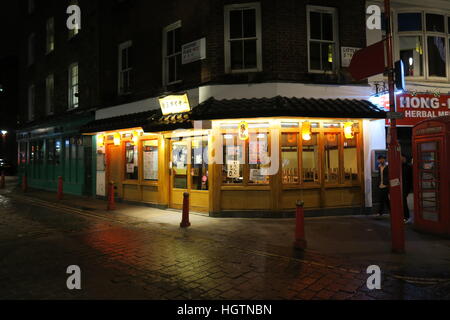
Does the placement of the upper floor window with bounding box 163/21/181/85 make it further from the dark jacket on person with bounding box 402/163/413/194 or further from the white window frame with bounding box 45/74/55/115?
the white window frame with bounding box 45/74/55/115

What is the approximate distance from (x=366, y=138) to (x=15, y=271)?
399 inches

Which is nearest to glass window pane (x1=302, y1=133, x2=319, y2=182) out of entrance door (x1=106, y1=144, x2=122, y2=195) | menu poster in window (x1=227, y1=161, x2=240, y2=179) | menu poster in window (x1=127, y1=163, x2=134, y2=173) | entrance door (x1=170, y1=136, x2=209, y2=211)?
menu poster in window (x1=227, y1=161, x2=240, y2=179)

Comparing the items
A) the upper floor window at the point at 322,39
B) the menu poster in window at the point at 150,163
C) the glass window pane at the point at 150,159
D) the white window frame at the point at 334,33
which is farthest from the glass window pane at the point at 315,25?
the menu poster in window at the point at 150,163

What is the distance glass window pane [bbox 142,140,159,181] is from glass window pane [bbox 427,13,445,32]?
36.7 ft

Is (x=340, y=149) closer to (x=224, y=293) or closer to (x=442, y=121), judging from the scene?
(x=442, y=121)

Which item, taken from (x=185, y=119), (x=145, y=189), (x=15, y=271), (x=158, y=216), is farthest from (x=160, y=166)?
(x=15, y=271)

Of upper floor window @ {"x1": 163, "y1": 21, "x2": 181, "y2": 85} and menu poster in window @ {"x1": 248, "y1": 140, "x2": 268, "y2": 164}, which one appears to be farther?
upper floor window @ {"x1": 163, "y1": 21, "x2": 181, "y2": 85}

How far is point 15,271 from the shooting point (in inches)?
214

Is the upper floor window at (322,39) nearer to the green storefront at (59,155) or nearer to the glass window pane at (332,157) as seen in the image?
the glass window pane at (332,157)

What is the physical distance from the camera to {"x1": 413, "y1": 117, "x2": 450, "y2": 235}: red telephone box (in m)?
7.52

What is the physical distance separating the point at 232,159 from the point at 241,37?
4.08m

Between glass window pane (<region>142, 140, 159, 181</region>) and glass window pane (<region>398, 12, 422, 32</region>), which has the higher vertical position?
glass window pane (<region>398, 12, 422, 32</region>)

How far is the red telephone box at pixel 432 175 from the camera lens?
7520 millimetres

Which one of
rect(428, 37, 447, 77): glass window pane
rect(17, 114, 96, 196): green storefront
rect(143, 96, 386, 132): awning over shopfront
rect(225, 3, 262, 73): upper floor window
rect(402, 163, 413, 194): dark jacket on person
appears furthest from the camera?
rect(17, 114, 96, 196): green storefront
